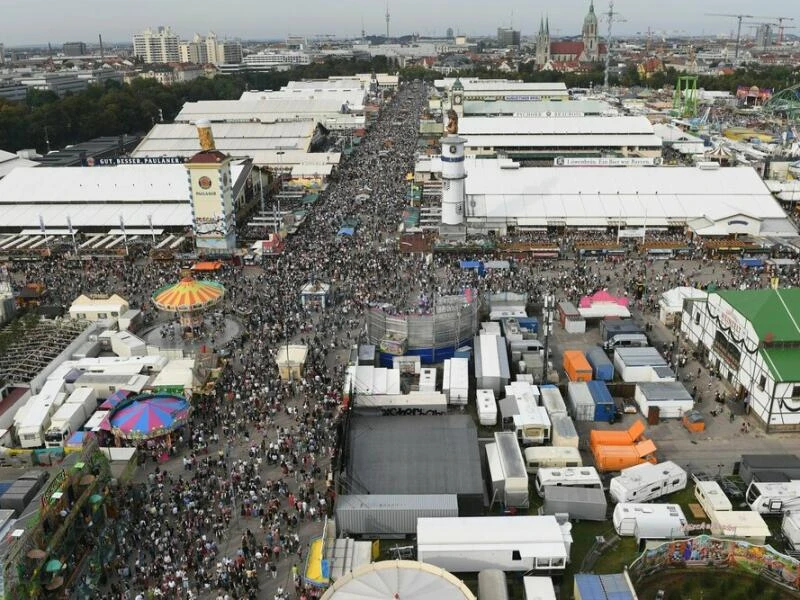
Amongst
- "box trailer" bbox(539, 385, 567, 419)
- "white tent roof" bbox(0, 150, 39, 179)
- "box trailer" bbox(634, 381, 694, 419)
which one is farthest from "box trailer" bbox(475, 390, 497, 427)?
"white tent roof" bbox(0, 150, 39, 179)

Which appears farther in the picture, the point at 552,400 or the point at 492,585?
the point at 552,400

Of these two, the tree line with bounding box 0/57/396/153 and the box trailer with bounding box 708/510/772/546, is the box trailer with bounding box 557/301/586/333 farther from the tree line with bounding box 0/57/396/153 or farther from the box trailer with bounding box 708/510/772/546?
the tree line with bounding box 0/57/396/153

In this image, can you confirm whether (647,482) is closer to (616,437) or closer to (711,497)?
(711,497)

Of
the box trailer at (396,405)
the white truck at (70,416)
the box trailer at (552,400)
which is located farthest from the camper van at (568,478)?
the white truck at (70,416)

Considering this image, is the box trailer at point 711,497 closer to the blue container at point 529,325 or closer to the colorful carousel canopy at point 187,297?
the blue container at point 529,325

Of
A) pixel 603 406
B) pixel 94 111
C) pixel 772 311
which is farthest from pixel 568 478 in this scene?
pixel 94 111

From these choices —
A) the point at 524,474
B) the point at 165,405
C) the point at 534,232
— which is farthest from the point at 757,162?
the point at 165,405

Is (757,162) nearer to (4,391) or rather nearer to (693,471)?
(693,471)
